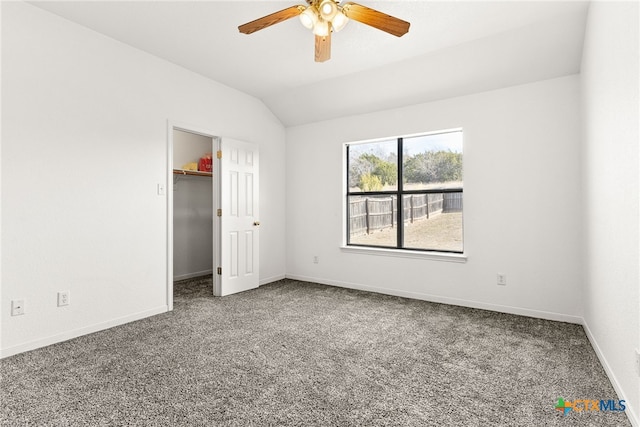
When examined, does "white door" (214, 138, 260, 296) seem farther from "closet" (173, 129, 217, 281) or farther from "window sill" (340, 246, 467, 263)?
"window sill" (340, 246, 467, 263)

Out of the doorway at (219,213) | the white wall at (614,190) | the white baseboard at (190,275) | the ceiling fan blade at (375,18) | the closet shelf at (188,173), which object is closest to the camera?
the white wall at (614,190)

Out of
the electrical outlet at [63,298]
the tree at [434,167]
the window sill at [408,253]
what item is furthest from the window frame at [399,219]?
the electrical outlet at [63,298]

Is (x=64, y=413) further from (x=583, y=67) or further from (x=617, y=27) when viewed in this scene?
(x=583, y=67)

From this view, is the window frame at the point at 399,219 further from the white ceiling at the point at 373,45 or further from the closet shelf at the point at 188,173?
the closet shelf at the point at 188,173

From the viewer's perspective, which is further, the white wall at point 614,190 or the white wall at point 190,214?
the white wall at point 190,214

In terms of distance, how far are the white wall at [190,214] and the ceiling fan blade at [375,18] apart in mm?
3711

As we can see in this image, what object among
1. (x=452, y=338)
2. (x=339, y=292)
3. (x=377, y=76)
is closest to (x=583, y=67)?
(x=377, y=76)

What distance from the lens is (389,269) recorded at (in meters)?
4.23

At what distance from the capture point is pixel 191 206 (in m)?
5.35

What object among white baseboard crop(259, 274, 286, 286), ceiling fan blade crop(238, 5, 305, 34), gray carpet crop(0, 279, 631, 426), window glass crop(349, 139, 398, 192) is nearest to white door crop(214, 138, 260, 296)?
white baseboard crop(259, 274, 286, 286)

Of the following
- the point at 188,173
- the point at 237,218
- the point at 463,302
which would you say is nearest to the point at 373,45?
the point at 237,218

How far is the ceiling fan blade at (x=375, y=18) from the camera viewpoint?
221 centimetres

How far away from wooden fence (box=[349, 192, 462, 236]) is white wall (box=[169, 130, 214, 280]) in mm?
2354

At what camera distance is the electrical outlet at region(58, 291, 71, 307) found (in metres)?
2.72
